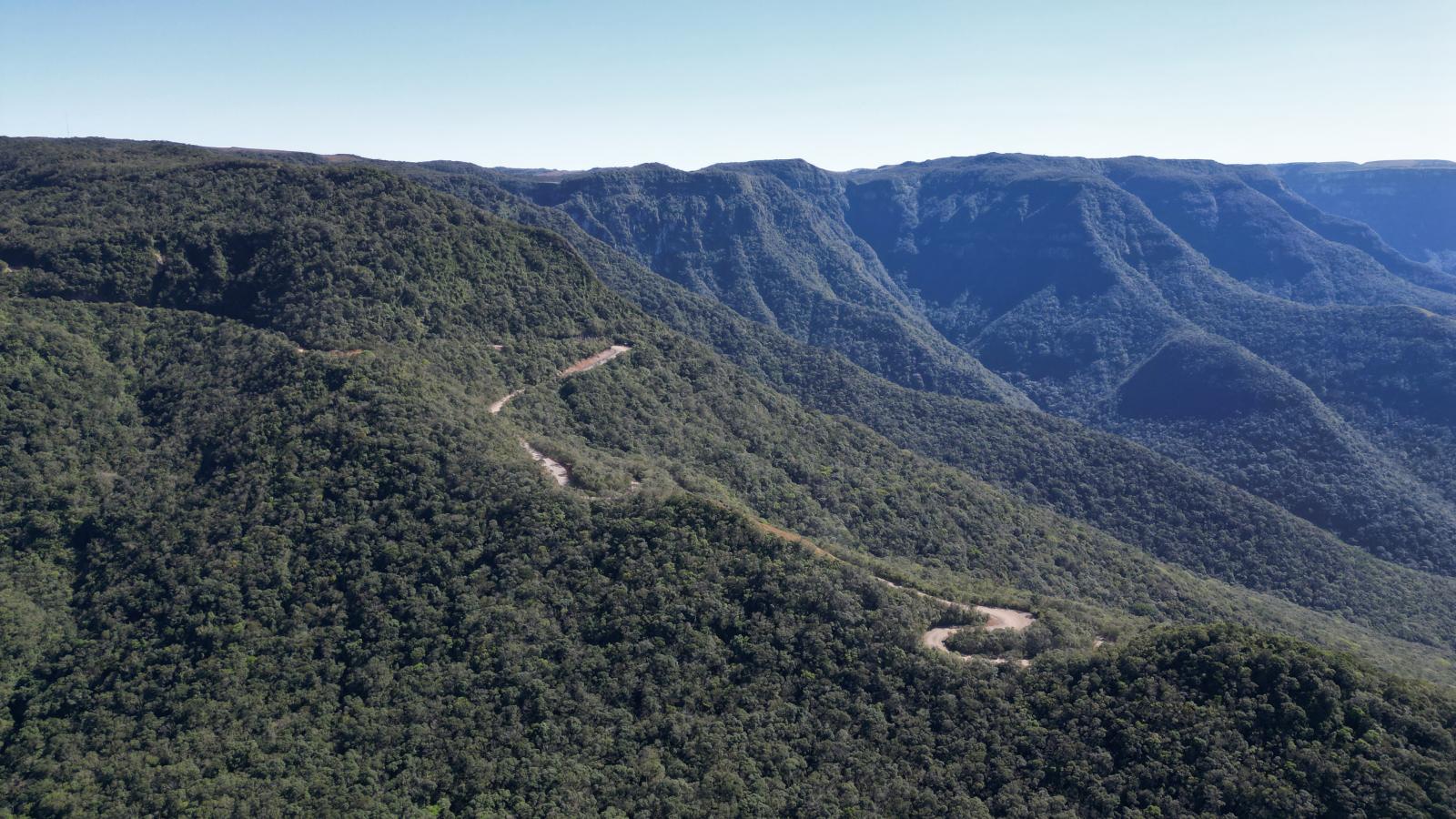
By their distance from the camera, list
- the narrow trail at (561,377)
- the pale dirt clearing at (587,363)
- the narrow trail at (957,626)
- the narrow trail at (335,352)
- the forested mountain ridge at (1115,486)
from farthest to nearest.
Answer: the forested mountain ridge at (1115,486)
the pale dirt clearing at (587,363)
the narrow trail at (335,352)
the narrow trail at (561,377)
the narrow trail at (957,626)

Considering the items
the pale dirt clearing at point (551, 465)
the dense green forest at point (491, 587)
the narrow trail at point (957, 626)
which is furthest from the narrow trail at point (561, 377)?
the narrow trail at point (957, 626)

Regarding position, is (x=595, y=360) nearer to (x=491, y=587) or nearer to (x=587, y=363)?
(x=587, y=363)

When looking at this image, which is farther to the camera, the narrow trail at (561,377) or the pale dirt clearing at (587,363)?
the pale dirt clearing at (587,363)

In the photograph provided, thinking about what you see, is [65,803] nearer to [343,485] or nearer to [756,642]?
[343,485]

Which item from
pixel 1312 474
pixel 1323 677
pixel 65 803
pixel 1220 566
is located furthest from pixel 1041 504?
pixel 65 803

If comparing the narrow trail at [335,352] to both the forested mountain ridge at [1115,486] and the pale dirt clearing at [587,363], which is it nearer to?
the pale dirt clearing at [587,363]

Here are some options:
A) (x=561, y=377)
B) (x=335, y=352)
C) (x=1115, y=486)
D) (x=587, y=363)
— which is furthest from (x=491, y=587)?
(x=1115, y=486)

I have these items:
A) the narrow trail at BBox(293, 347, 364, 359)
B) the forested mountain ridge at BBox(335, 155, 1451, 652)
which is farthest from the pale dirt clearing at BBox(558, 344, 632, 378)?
the forested mountain ridge at BBox(335, 155, 1451, 652)
